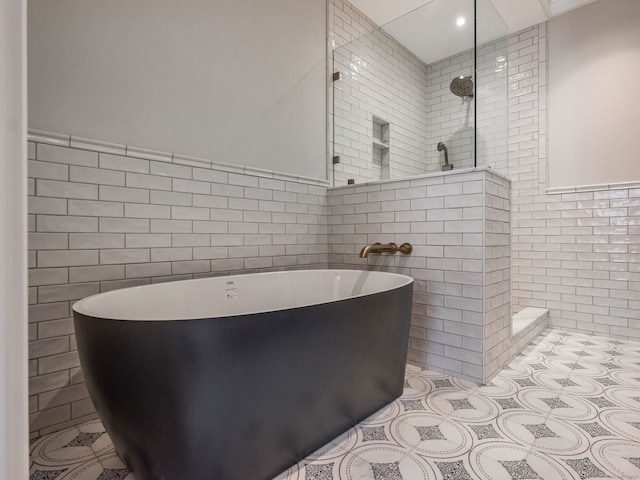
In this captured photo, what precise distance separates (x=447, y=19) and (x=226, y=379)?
286 centimetres

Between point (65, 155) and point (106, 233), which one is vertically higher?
point (65, 155)

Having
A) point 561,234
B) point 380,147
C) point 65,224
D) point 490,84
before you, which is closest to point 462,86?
point 490,84

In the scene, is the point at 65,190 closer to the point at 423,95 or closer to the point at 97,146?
the point at 97,146

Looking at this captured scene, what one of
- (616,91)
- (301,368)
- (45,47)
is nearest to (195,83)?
(45,47)

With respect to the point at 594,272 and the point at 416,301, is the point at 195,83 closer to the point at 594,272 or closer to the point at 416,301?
the point at 416,301

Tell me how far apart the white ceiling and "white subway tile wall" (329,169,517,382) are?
3.85 ft

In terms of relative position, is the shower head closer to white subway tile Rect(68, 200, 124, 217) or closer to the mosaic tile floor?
the mosaic tile floor

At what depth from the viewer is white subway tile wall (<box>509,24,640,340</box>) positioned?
8.22 feet

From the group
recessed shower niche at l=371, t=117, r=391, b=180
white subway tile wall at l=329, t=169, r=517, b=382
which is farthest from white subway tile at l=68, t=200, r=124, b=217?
recessed shower niche at l=371, t=117, r=391, b=180

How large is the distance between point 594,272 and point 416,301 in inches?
67.6

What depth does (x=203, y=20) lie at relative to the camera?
1.88 m

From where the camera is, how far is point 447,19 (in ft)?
8.09
